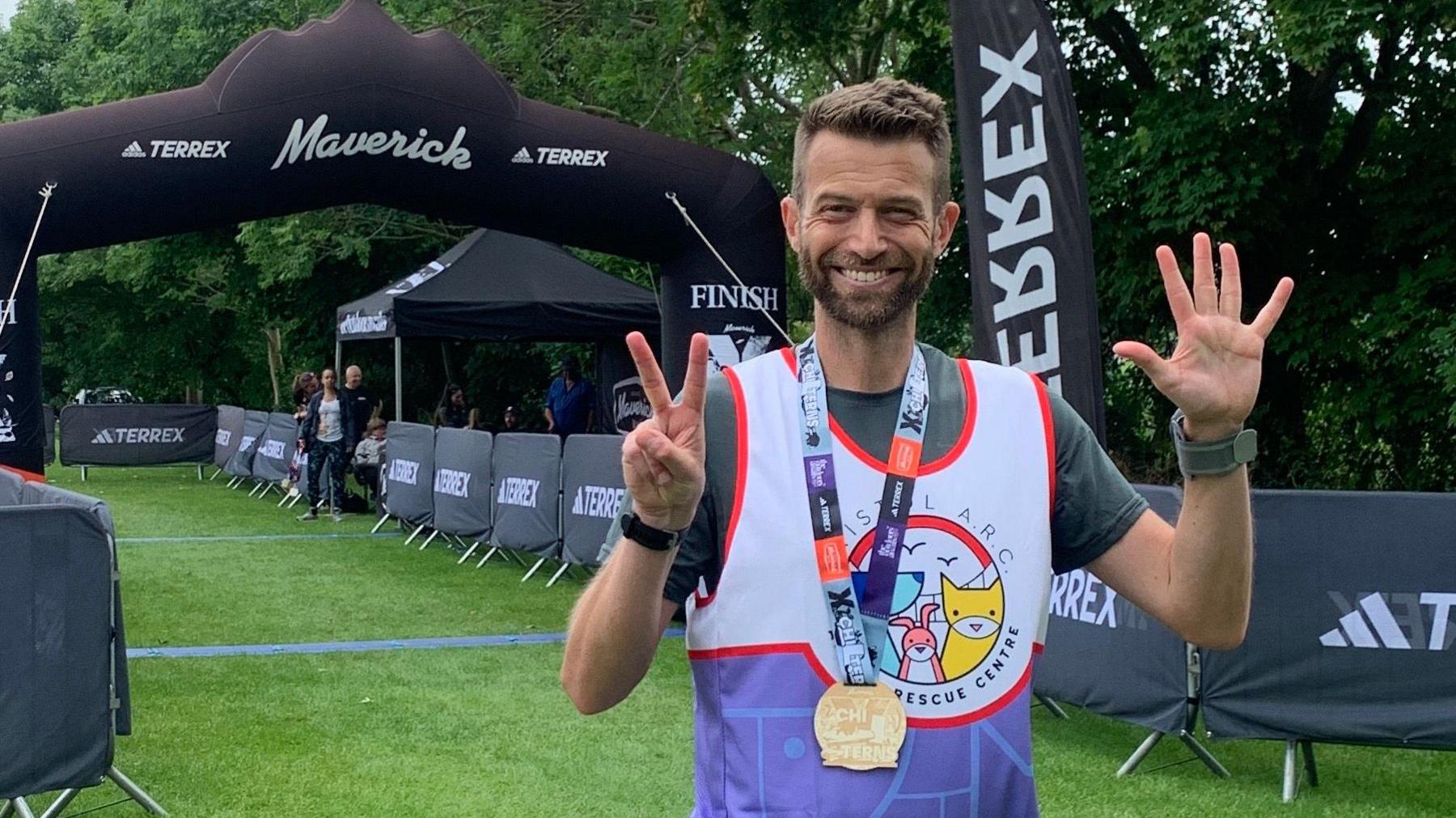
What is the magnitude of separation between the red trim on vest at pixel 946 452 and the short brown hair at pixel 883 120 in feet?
0.88

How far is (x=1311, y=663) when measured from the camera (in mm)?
6523

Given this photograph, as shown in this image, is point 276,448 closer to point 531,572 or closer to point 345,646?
point 531,572

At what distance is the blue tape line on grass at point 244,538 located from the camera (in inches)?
658

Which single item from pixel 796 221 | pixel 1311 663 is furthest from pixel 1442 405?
pixel 796 221

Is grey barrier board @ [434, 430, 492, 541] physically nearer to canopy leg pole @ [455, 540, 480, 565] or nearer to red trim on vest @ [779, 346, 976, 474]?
canopy leg pole @ [455, 540, 480, 565]

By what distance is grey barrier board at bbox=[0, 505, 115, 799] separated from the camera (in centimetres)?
577

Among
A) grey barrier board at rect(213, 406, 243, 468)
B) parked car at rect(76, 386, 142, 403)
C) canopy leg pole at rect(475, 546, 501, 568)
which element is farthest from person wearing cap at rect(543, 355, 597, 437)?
parked car at rect(76, 386, 142, 403)

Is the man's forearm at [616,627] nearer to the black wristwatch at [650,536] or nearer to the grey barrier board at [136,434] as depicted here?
the black wristwatch at [650,536]

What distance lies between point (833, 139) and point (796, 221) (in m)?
0.15

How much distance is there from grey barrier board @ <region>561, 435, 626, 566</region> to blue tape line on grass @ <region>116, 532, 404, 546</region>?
16.1 feet

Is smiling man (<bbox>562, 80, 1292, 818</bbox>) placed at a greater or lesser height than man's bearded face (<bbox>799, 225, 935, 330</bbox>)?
lesser

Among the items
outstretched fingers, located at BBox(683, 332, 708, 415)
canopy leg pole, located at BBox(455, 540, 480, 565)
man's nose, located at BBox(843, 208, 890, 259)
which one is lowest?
canopy leg pole, located at BBox(455, 540, 480, 565)

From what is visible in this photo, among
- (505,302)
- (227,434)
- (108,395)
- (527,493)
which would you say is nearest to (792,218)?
(527,493)

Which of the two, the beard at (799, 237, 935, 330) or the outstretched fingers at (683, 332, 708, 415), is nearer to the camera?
the outstretched fingers at (683, 332, 708, 415)
